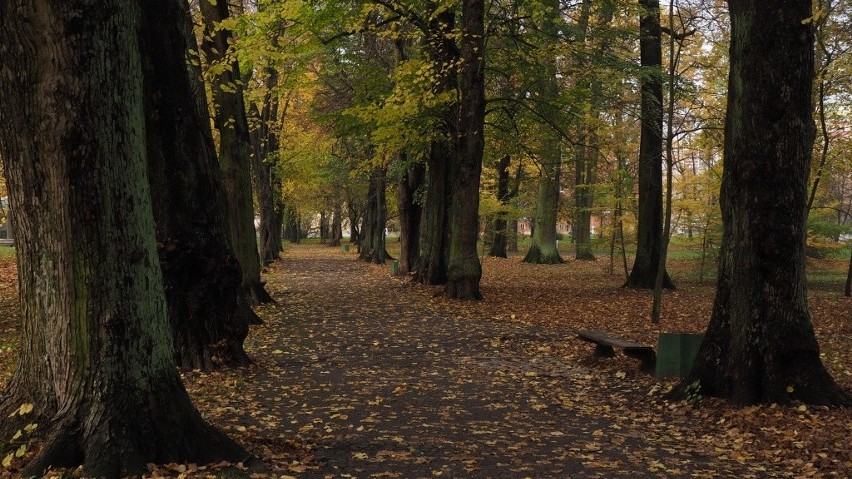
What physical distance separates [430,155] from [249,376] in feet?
39.3

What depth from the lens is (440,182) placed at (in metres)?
19.1

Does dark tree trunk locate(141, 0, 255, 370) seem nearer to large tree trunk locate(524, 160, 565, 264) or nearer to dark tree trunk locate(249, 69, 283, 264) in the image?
dark tree trunk locate(249, 69, 283, 264)

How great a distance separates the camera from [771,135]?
6184mm

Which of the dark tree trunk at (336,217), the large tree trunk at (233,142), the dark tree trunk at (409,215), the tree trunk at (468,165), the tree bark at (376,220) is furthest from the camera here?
the dark tree trunk at (336,217)

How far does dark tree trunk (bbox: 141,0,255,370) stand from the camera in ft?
24.1

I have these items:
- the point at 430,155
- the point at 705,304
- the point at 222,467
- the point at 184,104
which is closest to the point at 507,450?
the point at 222,467

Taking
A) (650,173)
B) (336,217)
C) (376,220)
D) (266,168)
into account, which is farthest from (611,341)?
(336,217)

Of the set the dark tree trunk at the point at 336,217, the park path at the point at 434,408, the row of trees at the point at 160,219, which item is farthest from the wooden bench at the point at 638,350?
the dark tree trunk at the point at 336,217

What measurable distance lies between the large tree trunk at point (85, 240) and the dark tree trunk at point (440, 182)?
12729 millimetres

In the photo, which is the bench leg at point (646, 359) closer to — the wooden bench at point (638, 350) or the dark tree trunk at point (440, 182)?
the wooden bench at point (638, 350)

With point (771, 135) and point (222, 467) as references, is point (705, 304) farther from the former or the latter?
point (222, 467)

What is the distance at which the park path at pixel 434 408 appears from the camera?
504 centimetres

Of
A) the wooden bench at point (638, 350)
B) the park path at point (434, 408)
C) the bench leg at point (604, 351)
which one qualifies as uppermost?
the wooden bench at point (638, 350)

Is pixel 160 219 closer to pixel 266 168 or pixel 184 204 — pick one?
pixel 184 204
